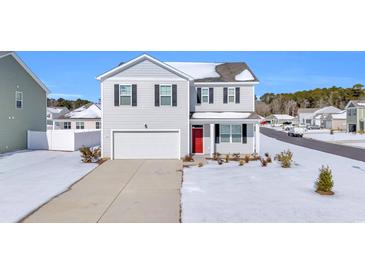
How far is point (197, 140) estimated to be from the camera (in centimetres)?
2045

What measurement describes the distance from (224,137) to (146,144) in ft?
18.1

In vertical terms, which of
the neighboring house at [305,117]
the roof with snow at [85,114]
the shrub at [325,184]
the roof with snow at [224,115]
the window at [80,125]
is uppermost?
the neighboring house at [305,117]

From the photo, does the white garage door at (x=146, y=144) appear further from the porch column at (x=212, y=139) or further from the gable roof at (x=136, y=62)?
the gable roof at (x=136, y=62)

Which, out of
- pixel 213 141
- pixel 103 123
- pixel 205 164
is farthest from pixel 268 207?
pixel 103 123

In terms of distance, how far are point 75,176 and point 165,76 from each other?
350 inches

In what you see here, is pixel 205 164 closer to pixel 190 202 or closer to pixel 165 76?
pixel 165 76

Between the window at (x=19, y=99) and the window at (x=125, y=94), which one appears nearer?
the window at (x=125, y=94)

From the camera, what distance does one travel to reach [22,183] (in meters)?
11.5

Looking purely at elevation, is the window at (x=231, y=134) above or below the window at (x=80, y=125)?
below

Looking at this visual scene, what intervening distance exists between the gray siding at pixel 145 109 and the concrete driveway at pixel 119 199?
15.7 ft

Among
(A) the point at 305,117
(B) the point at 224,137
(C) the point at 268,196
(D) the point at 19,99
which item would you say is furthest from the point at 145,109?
(A) the point at 305,117

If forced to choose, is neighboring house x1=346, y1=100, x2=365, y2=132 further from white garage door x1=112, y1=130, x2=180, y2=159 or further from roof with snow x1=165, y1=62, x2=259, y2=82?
white garage door x1=112, y1=130, x2=180, y2=159

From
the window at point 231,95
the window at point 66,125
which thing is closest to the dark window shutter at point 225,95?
the window at point 231,95

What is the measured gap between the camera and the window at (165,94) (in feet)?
61.4
